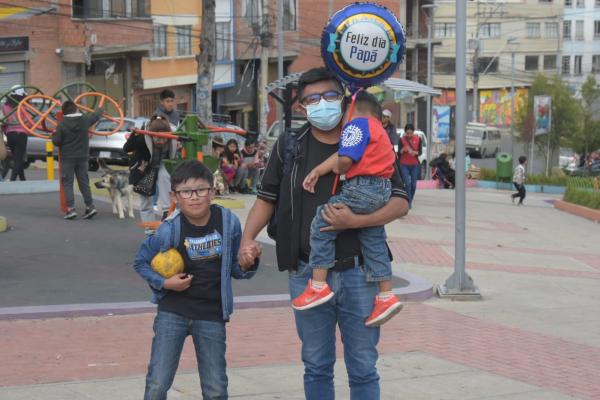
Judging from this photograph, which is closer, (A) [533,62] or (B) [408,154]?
(B) [408,154]

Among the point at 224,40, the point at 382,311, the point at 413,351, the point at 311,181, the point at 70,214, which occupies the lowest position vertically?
the point at 413,351

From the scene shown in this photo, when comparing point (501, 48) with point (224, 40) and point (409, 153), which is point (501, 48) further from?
point (409, 153)

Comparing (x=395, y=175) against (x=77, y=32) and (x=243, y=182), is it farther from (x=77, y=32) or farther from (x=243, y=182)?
(x=77, y=32)

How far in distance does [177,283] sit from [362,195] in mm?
1014

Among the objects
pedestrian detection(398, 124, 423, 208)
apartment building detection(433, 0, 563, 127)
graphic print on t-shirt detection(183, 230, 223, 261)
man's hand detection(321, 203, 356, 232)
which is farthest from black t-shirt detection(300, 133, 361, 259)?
apartment building detection(433, 0, 563, 127)

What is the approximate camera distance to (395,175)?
204 inches

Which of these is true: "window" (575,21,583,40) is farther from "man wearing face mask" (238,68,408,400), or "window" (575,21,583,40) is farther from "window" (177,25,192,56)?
"man wearing face mask" (238,68,408,400)

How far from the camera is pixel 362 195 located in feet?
16.3

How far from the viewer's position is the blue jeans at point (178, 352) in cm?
525

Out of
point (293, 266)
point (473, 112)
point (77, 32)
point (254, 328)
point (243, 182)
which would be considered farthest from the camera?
point (473, 112)

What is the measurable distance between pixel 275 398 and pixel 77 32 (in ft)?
99.9

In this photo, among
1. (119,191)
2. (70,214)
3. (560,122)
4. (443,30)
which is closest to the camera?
(70,214)

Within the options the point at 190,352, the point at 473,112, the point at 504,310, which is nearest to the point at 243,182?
the point at 504,310

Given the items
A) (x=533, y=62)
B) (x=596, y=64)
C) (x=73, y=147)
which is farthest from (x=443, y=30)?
(x=73, y=147)
